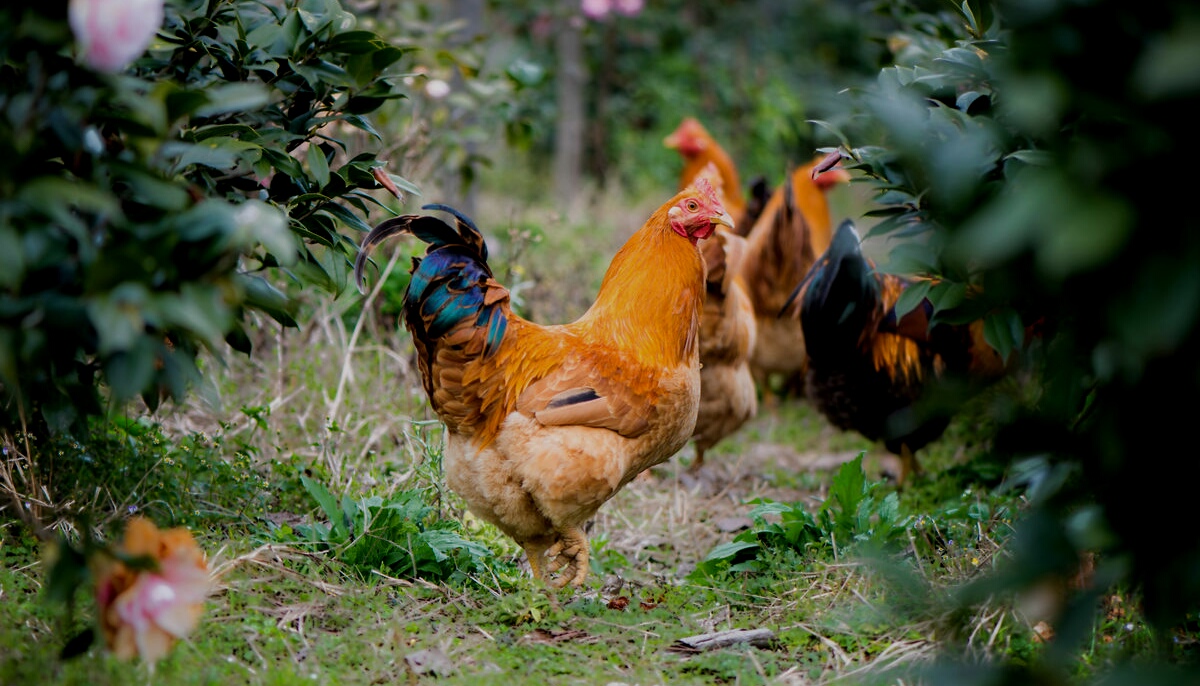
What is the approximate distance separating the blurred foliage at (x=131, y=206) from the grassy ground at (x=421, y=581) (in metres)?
0.62

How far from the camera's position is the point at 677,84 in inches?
539

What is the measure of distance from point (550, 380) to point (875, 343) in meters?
2.52

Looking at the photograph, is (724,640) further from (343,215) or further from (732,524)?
(343,215)

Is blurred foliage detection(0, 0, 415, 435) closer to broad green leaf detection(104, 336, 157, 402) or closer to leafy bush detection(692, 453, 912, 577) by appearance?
broad green leaf detection(104, 336, 157, 402)

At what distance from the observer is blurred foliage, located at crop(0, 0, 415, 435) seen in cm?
203

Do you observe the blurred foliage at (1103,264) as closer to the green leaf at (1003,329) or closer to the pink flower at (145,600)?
the green leaf at (1003,329)

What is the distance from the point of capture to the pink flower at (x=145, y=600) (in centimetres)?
236

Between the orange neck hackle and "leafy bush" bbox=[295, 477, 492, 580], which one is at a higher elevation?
the orange neck hackle

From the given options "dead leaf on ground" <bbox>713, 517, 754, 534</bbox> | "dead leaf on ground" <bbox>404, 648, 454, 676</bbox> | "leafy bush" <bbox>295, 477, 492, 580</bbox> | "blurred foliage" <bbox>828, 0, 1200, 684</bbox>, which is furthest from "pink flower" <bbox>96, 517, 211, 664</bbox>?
"dead leaf on ground" <bbox>713, 517, 754, 534</bbox>

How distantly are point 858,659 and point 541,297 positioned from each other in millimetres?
4022

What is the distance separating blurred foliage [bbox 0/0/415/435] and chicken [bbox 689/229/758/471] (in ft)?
9.28

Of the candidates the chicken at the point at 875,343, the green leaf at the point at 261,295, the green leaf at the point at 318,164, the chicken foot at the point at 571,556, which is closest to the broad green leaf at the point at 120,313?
the green leaf at the point at 261,295

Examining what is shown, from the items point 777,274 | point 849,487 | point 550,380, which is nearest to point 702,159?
point 777,274

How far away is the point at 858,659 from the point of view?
317 centimetres
